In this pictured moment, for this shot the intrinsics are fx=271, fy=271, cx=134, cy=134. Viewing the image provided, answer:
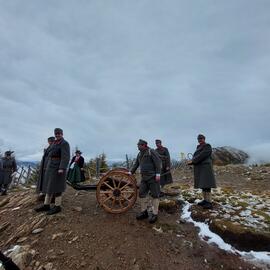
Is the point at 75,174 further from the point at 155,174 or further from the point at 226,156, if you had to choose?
the point at 226,156

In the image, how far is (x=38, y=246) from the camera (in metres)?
5.53

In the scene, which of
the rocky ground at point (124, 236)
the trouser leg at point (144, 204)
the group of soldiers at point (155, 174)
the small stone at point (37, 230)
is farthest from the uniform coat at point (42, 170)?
the trouser leg at point (144, 204)

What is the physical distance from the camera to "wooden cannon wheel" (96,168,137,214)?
22.3ft

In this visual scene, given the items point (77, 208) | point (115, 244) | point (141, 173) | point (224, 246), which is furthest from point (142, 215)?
point (224, 246)

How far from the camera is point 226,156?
26406mm

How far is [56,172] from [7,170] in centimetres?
588

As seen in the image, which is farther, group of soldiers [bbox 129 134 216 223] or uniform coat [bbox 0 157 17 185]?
uniform coat [bbox 0 157 17 185]

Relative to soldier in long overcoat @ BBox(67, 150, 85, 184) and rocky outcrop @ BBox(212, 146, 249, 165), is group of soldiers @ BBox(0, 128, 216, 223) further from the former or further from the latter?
rocky outcrop @ BBox(212, 146, 249, 165)

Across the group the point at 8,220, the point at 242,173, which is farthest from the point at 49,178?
the point at 242,173

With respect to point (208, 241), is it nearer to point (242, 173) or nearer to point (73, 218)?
point (73, 218)

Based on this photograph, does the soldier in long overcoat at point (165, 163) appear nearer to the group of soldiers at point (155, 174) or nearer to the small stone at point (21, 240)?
the group of soldiers at point (155, 174)

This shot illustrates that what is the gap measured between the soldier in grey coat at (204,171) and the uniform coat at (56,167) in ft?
11.4

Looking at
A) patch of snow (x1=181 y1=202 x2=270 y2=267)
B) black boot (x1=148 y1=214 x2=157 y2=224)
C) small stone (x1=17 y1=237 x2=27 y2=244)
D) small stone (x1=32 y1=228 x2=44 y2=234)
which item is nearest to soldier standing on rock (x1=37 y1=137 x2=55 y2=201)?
small stone (x1=32 y1=228 x2=44 y2=234)

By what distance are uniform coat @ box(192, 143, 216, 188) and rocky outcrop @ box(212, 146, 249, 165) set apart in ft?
59.4
